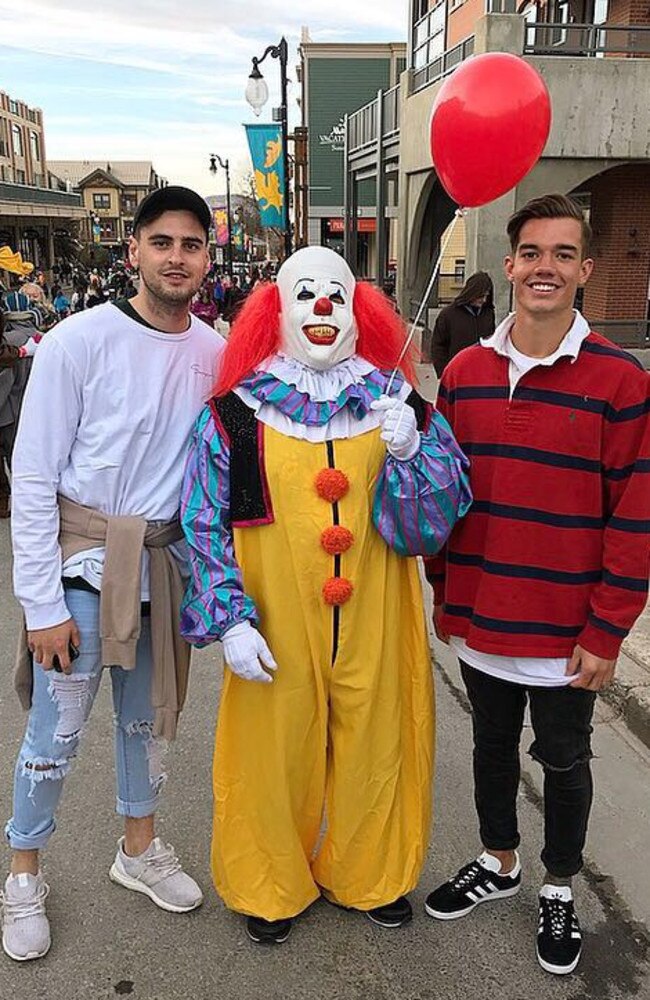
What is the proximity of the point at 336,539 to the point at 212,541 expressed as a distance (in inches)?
12.1

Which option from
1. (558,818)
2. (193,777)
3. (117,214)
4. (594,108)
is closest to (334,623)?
(558,818)

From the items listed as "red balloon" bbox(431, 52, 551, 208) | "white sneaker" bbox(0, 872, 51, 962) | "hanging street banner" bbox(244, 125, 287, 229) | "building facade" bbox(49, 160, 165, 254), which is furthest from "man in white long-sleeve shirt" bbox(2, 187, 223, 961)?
"building facade" bbox(49, 160, 165, 254)

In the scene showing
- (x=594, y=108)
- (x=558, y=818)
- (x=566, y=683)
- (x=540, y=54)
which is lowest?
(x=558, y=818)

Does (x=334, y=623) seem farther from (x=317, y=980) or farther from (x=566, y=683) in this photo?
(x=317, y=980)

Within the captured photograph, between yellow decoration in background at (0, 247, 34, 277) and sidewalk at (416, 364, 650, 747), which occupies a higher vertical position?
yellow decoration in background at (0, 247, 34, 277)

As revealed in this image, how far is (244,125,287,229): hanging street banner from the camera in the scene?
45.8ft

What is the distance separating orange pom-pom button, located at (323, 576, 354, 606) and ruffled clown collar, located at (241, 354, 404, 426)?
395 millimetres

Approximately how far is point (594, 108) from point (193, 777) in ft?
31.0

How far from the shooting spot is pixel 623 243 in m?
13.1

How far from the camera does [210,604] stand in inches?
84.8

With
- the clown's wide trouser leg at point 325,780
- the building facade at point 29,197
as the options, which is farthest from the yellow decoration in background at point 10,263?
the building facade at point 29,197

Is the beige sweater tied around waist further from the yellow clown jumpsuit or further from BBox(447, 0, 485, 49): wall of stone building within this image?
BBox(447, 0, 485, 49): wall of stone building

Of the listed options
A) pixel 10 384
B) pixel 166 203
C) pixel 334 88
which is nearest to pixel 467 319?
pixel 10 384

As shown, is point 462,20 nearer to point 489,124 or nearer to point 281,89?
point 281,89
